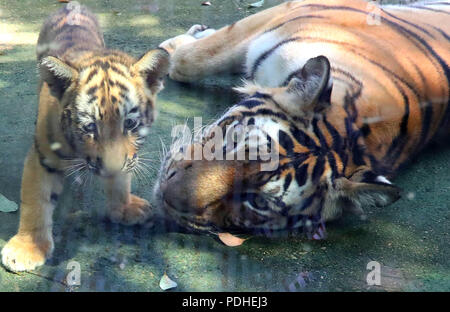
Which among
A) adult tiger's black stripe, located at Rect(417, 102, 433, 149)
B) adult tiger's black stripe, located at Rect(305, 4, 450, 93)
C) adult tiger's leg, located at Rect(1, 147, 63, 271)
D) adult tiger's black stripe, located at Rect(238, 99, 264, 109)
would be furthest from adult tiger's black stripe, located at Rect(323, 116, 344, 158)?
adult tiger's leg, located at Rect(1, 147, 63, 271)

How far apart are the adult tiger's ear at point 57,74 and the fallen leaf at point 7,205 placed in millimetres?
444

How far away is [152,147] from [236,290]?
89 centimetres

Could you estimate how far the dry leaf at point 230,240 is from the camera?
2049 millimetres

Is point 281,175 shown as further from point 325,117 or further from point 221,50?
point 221,50

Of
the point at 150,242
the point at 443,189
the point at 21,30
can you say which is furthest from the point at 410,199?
the point at 21,30

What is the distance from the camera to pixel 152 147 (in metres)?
2.58

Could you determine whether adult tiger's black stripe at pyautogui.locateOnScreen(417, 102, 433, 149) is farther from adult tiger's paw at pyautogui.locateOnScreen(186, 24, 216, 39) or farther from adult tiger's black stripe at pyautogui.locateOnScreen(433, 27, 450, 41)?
adult tiger's paw at pyautogui.locateOnScreen(186, 24, 216, 39)

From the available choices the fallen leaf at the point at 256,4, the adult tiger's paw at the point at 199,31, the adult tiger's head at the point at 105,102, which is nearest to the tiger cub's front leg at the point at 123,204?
the adult tiger's head at the point at 105,102

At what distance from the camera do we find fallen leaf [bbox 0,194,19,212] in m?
2.14

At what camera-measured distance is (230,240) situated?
206cm

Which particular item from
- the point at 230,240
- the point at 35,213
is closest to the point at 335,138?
the point at 230,240

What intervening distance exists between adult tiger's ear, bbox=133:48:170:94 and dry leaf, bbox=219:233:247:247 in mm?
574

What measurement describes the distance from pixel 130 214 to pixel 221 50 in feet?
3.97

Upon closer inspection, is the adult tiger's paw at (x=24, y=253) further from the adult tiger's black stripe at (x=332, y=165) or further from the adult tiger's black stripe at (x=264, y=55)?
the adult tiger's black stripe at (x=264, y=55)
